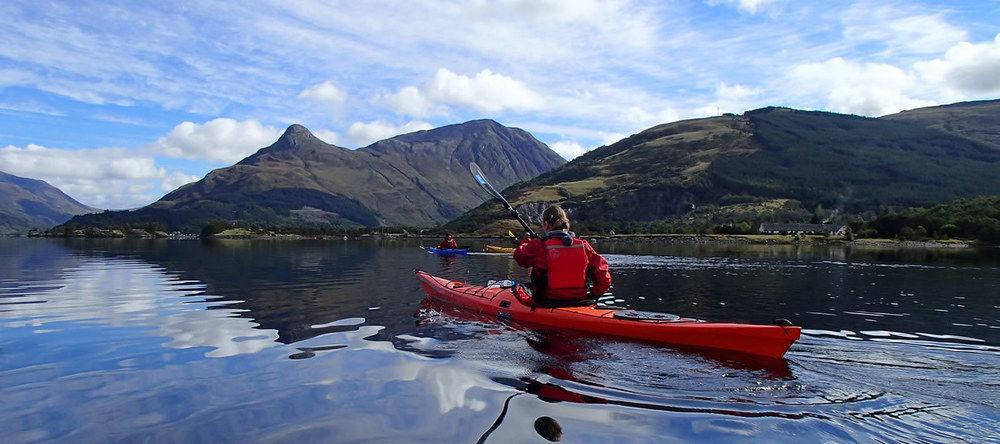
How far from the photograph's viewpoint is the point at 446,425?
8312 millimetres

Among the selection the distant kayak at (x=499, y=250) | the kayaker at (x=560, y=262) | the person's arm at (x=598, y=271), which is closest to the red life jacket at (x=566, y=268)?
the kayaker at (x=560, y=262)

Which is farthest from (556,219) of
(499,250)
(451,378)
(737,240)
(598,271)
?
(737,240)

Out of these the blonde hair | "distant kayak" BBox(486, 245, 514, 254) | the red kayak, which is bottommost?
the red kayak

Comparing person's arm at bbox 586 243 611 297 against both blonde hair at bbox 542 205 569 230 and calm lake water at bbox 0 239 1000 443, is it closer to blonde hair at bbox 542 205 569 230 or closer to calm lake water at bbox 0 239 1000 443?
blonde hair at bbox 542 205 569 230

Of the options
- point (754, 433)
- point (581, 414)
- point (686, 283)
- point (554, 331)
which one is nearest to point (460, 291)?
point (554, 331)

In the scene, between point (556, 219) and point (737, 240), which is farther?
point (737, 240)

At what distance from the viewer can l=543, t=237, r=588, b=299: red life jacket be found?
14.1 m

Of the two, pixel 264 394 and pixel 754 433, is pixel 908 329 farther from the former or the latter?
pixel 264 394

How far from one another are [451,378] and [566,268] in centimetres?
470

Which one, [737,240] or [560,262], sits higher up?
[560,262]

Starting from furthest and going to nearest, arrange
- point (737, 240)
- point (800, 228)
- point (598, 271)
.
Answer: point (800, 228), point (737, 240), point (598, 271)

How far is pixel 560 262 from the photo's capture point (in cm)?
1444

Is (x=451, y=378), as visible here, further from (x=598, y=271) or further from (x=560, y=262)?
(x=598, y=271)

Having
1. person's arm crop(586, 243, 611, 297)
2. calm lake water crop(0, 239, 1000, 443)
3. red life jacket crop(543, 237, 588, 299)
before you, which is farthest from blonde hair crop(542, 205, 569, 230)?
calm lake water crop(0, 239, 1000, 443)
